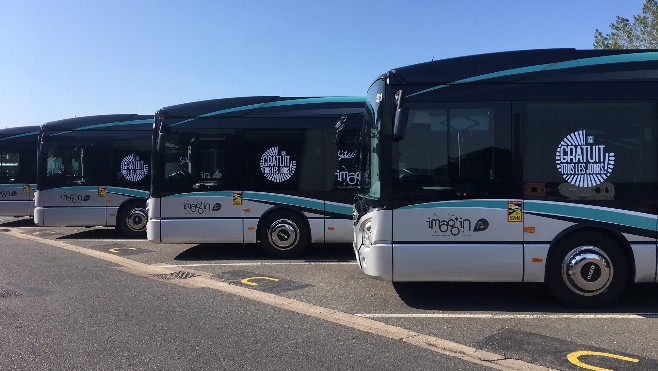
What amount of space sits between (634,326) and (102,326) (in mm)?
5923

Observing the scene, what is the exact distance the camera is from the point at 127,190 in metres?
13.5

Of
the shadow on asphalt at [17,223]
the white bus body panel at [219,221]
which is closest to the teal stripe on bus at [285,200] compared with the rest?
the white bus body panel at [219,221]

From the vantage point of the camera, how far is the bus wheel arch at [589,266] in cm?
642

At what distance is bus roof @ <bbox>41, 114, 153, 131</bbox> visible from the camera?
13.7 metres

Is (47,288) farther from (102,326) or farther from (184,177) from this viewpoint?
(184,177)

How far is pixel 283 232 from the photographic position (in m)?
10.1

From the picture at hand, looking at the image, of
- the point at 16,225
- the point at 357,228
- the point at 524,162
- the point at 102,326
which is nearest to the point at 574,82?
the point at 524,162

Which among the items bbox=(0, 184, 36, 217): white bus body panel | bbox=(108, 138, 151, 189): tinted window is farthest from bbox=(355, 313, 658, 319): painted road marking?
bbox=(0, 184, 36, 217): white bus body panel

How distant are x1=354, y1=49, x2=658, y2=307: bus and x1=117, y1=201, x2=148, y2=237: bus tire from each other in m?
8.83

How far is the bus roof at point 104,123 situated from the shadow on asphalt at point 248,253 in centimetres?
393

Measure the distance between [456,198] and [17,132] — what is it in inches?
601

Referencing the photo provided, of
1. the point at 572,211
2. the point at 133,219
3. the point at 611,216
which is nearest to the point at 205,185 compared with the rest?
the point at 133,219

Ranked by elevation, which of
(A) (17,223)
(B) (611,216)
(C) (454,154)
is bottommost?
(A) (17,223)

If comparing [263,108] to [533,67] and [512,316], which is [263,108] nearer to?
[533,67]
